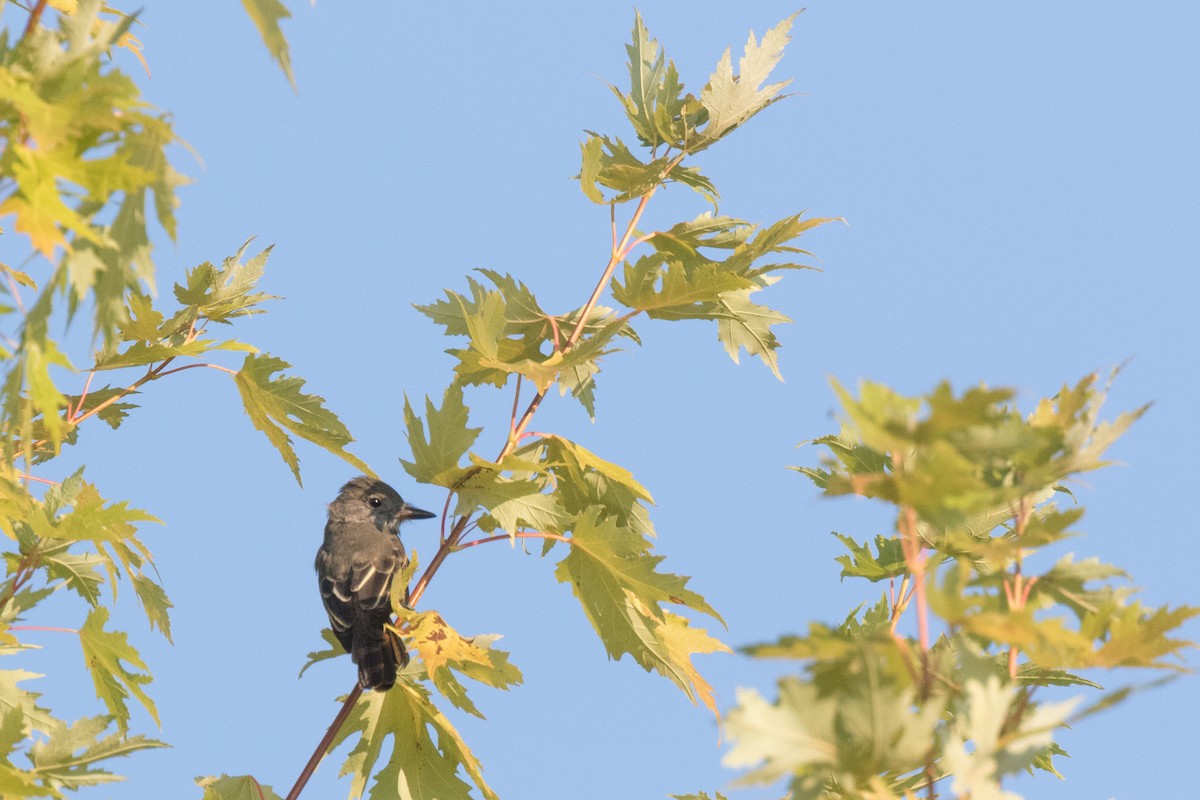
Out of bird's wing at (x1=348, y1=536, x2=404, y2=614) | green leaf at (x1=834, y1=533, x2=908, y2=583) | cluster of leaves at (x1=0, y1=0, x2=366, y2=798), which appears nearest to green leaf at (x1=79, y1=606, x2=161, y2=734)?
cluster of leaves at (x1=0, y1=0, x2=366, y2=798)

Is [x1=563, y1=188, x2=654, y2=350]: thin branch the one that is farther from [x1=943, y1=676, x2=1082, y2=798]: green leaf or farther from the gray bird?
[x1=943, y1=676, x2=1082, y2=798]: green leaf

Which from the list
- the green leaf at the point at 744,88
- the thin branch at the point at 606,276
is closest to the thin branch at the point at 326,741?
the thin branch at the point at 606,276

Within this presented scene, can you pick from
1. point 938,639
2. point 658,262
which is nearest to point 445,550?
point 658,262

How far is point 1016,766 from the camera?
257 cm

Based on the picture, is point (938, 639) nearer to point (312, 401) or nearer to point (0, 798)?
point (312, 401)

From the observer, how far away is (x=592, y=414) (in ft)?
17.1

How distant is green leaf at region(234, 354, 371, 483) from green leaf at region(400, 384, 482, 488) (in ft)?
1.16

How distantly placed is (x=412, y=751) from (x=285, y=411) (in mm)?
1494

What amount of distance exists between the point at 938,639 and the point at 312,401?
2.67 meters

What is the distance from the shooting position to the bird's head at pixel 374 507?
7.82 meters

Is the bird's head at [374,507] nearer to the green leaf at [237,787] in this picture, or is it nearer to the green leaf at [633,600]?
the green leaf at [237,787]

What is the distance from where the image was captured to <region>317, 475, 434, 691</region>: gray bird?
534 cm

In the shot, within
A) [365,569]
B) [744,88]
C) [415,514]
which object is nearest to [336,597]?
[365,569]

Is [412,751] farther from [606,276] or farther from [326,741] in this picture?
[606,276]
